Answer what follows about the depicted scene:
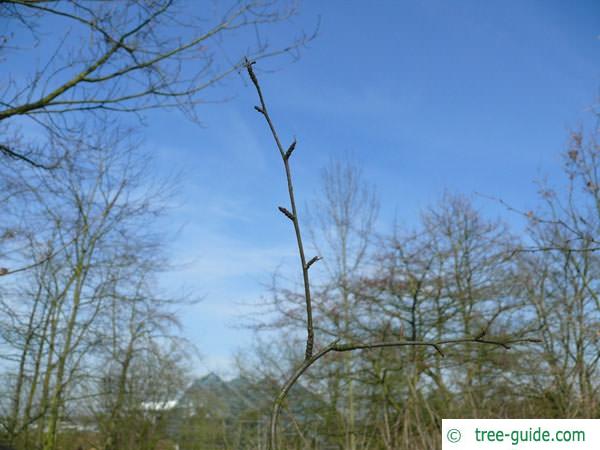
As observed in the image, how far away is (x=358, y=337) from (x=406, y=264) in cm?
199

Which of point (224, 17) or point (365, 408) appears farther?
point (365, 408)

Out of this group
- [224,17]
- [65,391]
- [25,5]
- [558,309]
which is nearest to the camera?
[25,5]

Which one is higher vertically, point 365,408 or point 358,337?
point 358,337

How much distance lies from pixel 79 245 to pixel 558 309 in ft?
30.9

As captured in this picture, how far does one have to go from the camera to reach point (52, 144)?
16.9 ft

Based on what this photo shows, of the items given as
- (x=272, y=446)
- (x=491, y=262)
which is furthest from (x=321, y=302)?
(x=272, y=446)

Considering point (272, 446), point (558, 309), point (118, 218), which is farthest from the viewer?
point (558, 309)

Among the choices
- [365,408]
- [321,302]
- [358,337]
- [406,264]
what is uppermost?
[406,264]

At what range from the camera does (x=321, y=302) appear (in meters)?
13.2

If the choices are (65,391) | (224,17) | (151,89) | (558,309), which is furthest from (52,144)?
(558,309)

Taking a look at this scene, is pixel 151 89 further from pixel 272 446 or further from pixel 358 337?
pixel 358 337

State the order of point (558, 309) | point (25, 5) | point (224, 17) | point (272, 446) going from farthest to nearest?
point (558, 309)
point (224, 17)
point (25, 5)
point (272, 446)

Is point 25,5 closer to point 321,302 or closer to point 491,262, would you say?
point 321,302

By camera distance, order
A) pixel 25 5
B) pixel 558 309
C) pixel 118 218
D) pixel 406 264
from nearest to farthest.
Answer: pixel 25 5, pixel 118 218, pixel 558 309, pixel 406 264
